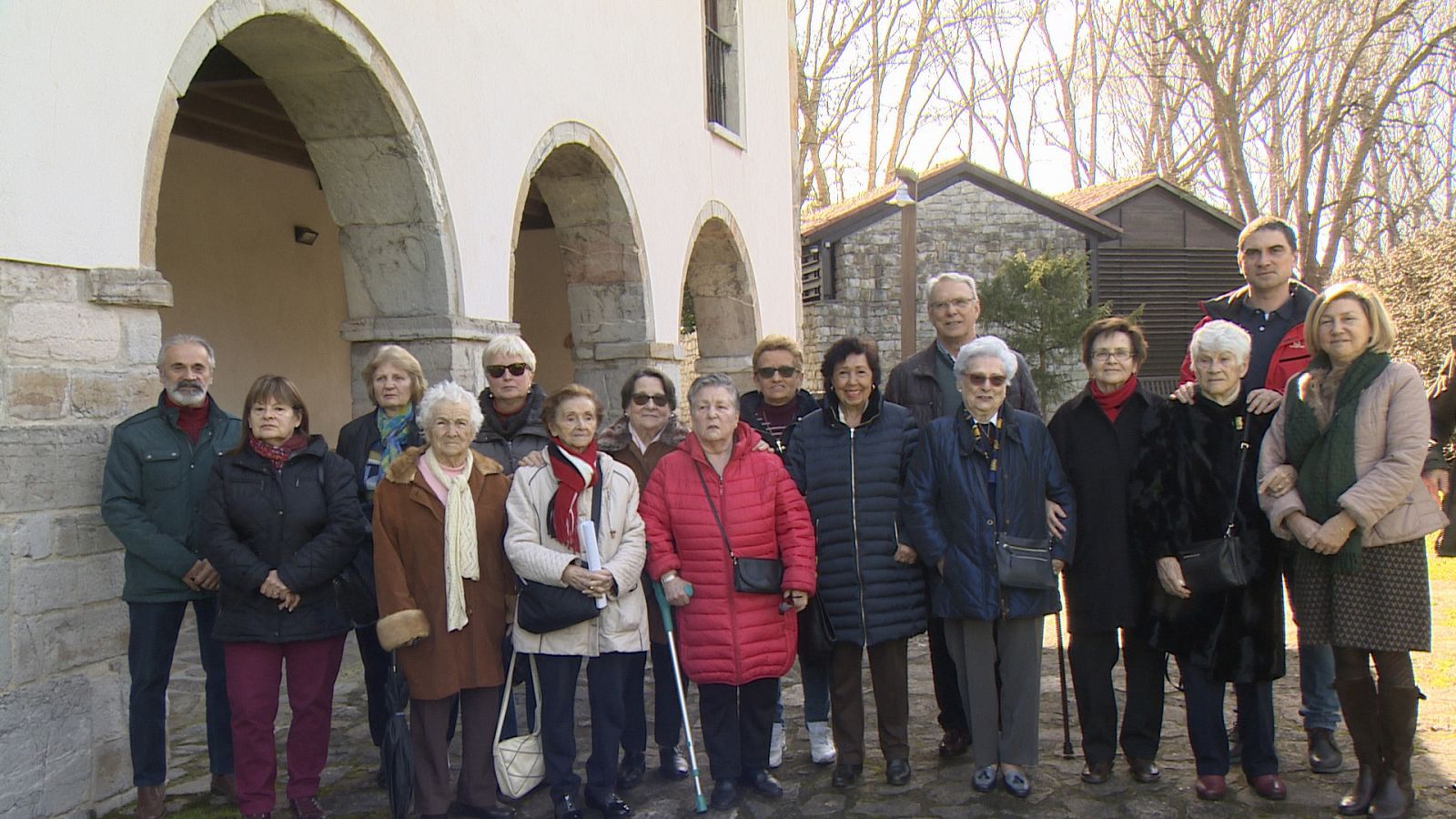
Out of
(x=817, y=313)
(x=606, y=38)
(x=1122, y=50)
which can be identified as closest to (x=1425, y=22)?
(x=1122, y=50)

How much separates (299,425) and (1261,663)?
322 cm

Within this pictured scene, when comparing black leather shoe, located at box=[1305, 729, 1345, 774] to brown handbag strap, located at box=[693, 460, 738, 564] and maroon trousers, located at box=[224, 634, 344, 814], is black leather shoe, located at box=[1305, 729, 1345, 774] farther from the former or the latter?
maroon trousers, located at box=[224, 634, 344, 814]

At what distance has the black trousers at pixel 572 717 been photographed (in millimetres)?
3752

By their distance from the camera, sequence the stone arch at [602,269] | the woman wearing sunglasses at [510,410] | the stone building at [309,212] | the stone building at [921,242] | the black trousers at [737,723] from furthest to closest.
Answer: the stone building at [921,242], the stone arch at [602,269], the woman wearing sunglasses at [510,410], the black trousers at [737,723], the stone building at [309,212]

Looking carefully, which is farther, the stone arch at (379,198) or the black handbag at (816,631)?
the stone arch at (379,198)

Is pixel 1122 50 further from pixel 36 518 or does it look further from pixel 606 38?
pixel 36 518

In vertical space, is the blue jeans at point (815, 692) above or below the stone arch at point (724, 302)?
below

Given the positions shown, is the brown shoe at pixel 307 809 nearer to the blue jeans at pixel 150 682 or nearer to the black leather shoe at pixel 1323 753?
the blue jeans at pixel 150 682

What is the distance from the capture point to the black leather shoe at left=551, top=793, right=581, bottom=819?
12.4 ft

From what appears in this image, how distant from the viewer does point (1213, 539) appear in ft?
12.0

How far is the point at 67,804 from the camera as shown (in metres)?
3.67

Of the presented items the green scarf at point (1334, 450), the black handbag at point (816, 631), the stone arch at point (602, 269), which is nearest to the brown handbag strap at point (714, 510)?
the black handbag at point (816, 631)

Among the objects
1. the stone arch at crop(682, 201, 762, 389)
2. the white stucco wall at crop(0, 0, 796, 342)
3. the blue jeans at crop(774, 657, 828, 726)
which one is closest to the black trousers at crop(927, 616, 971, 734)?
the blue jeans at crop(774, 657, 828, 726)

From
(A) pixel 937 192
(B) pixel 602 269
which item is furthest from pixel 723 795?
(A) pixel 937 192
